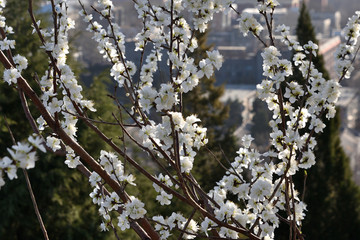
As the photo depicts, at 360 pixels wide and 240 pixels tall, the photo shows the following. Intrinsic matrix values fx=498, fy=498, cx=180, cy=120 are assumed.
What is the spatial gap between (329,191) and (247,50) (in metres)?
7.62

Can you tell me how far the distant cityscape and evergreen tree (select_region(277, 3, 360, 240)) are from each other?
27.5 inches

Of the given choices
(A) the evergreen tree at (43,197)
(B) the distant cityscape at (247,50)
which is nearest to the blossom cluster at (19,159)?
(B) the distant cityscape at (247,50)

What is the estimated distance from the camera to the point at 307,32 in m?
5.55

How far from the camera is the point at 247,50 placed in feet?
41.4

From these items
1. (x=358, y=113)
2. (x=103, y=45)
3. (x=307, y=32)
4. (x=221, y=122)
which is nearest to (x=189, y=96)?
(x=221, y=122)

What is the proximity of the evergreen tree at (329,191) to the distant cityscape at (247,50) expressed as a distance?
0.70m

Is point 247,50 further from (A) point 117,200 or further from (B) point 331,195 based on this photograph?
(A) point 117,200

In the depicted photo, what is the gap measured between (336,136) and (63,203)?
9.68 feet

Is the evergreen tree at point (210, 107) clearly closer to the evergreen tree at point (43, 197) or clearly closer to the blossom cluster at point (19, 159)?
the evergreen tree at point (43, 197)

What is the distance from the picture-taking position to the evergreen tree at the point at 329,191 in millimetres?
5359

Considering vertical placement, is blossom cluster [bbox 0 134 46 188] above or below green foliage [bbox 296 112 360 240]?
above

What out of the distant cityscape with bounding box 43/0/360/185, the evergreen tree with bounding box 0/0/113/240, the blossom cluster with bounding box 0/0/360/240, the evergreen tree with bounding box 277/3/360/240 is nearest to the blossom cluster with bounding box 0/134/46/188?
the blossom cluster with bounding box 0/0/360/240

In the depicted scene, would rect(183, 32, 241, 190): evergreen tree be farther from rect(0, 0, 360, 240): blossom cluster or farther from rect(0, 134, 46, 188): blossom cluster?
rect(0, 134, 46, 188): blossom cluster

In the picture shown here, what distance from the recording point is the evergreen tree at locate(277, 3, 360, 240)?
5.36 meters
